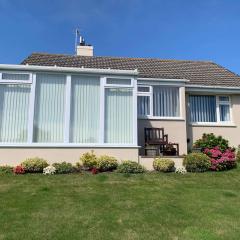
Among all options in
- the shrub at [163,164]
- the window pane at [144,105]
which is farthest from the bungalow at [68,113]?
the shrub at [163,164]

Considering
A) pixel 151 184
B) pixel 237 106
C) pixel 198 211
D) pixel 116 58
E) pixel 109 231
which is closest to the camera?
pixel 109 231

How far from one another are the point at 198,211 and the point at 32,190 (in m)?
5.14

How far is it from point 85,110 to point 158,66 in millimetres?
9326

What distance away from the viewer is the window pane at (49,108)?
566 inches

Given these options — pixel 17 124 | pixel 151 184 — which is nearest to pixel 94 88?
pixel 17 124

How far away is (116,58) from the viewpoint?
940 inches

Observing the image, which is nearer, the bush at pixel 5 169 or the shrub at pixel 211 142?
the bush at pixel 5 169

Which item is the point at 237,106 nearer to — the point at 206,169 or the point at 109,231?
Answer: the point at 206,169

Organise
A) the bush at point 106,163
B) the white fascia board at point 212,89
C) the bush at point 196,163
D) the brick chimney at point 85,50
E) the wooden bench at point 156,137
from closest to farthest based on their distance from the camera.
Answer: the bush at point 106,163 < the bush at point 196,163 < the wooden bench at point 156,137 < the white fascia board at point 212,89 < the brick chimney at point 85,50

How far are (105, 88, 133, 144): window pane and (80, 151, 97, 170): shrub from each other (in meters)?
1.11

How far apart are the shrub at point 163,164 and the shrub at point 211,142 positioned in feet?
13.6

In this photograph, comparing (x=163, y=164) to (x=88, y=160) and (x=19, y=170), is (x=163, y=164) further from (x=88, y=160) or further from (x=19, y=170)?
(x=19, y=170)

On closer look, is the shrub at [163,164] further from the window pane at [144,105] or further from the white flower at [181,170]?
the window pane at [144,105]

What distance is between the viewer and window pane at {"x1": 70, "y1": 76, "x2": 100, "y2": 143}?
1462 cm
